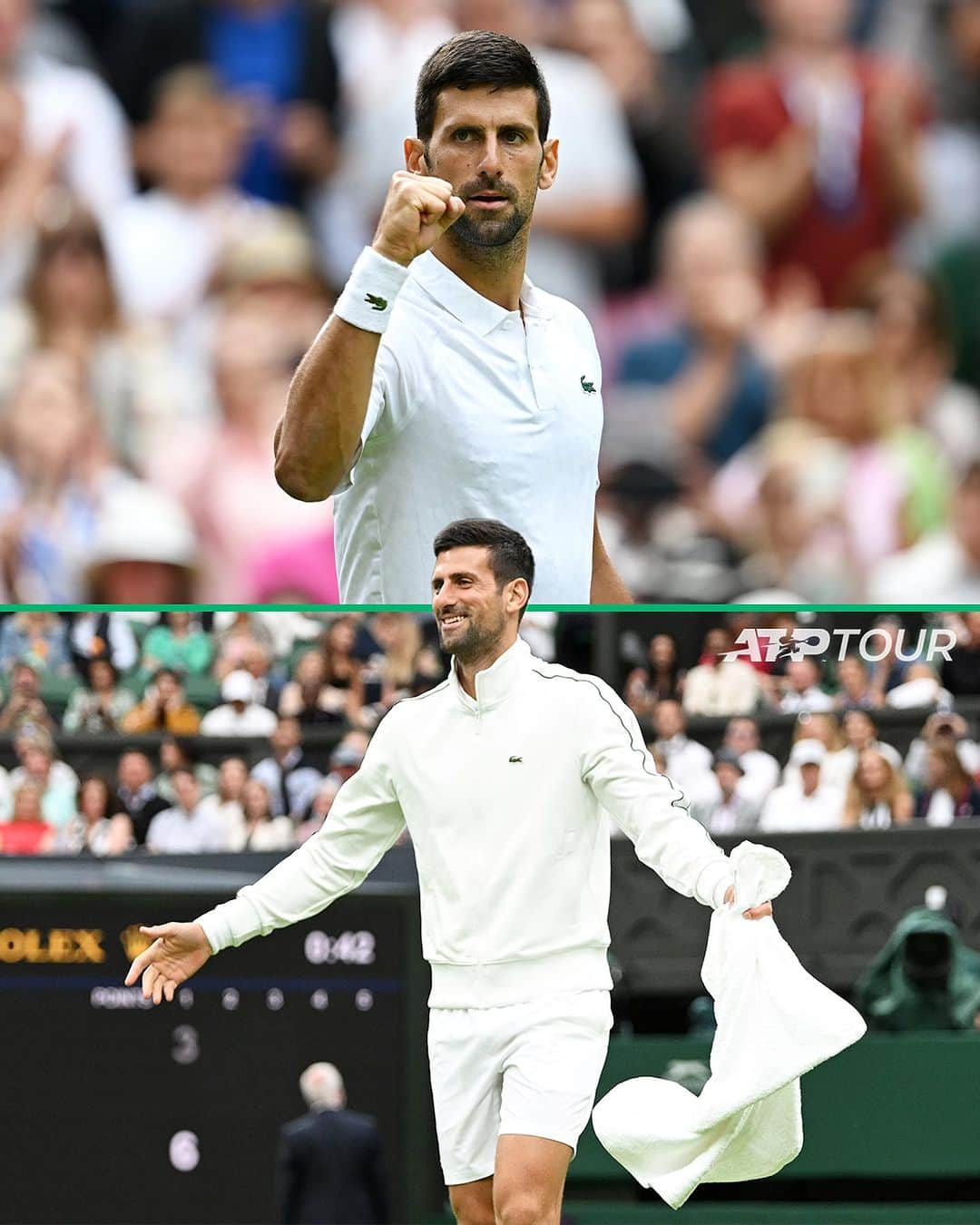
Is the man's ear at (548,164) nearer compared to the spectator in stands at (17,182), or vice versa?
the man's ear at (548,164)

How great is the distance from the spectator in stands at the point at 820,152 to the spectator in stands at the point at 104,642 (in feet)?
11.7

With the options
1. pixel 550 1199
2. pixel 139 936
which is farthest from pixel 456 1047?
pixel 139 936

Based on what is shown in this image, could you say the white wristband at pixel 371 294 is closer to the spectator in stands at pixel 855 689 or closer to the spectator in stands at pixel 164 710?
the spectator in stands at pixel 855 689

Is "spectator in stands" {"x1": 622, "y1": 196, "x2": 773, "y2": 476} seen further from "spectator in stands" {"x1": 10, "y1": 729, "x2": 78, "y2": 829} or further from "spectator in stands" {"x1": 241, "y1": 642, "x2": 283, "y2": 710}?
"spectator in stands" {"x1": 10, "y1": 729, "x2": 78, "y2": 829}

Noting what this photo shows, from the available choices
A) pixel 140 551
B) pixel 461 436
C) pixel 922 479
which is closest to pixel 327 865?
pixel 461 436

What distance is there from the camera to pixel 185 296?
810 centimetres

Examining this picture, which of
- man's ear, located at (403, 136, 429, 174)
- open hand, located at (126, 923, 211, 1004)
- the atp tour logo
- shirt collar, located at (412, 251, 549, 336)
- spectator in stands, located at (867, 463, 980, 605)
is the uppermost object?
man's ear, located at (403, 136, 429, 174)

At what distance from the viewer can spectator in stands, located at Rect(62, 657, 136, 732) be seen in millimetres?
5520

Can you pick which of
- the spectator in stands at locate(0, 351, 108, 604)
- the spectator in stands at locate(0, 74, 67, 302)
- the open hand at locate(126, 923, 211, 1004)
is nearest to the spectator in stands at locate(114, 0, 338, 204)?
the spectator in stands at locate(0, 74, 67, 302)

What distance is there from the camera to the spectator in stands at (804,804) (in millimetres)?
4984

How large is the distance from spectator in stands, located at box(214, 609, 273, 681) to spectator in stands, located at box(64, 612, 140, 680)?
8.7 inches

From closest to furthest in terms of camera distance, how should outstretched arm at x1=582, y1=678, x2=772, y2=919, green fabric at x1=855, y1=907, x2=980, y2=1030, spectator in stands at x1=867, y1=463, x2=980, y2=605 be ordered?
outstretched arm at x1=582, y1=678, x2=772, y2=919, green fabric at x1=855, y1=907, x2=980, y2=1030, spectator in stands at x1=867, y1=463, x2=980, y2=605

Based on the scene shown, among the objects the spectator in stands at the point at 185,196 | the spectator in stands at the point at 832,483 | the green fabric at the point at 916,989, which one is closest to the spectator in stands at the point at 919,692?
the green fabric at the point at 916,989

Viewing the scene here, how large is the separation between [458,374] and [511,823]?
2.94ft
